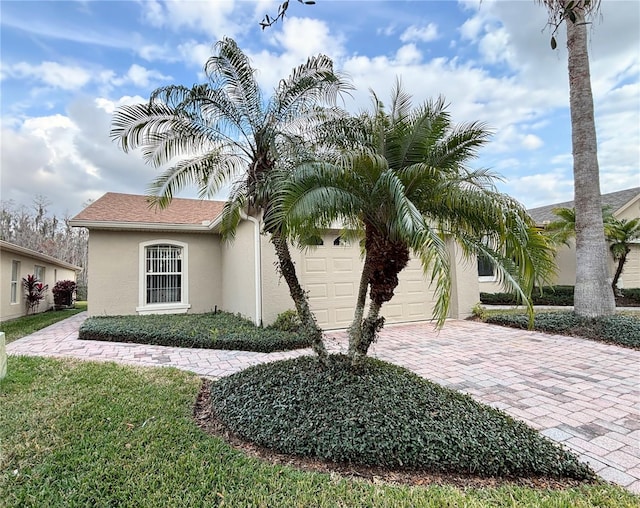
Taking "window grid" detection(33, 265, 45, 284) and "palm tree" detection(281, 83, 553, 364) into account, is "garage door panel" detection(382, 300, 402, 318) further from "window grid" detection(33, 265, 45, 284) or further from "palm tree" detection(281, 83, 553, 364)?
"window grid" detection(33, 265, 45, 284)

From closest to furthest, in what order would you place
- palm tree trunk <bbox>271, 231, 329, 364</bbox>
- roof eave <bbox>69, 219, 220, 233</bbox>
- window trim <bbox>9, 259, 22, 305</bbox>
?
palm tree trunk <bbox>271, 231, 329, 364</bbox> < roof eave <bbox>69, 219, 220, 233</bbox> < window trim <bbox>9, 259, 22, 305</bbox>

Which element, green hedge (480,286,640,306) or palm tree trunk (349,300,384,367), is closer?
palm tree trunk (349,300,384,367)

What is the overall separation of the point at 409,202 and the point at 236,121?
325 cm

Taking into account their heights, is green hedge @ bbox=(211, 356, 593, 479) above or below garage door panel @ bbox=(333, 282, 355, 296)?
below

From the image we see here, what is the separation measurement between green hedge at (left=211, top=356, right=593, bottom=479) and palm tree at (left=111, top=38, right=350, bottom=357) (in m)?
1.24

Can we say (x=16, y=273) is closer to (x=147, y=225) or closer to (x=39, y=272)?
(x=39, y=272)

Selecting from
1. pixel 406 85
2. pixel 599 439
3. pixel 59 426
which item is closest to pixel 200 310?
pixel 59 426

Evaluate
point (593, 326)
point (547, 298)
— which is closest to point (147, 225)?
point (593, 326)

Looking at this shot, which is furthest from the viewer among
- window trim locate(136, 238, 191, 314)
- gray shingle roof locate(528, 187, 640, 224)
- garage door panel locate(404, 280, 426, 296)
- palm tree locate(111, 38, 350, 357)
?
gray shingle roof locate(528, 187, 640, 224)

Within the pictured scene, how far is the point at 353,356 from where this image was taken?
4484 mm

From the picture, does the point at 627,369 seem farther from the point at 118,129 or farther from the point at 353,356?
the point at 118,129

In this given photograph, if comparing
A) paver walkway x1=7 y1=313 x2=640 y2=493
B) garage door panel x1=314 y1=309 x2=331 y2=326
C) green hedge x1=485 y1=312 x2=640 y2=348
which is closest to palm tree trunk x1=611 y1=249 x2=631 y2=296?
green hedge x1=485 y1=312 x2=640 y2=348

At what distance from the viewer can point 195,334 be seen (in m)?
7.74

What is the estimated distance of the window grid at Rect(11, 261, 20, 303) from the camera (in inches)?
506
